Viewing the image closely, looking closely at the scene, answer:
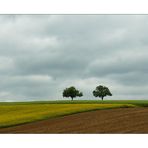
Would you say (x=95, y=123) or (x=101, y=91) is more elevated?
(x=101, y=91)

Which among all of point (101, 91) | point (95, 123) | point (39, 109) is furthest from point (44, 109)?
point (95, 123)

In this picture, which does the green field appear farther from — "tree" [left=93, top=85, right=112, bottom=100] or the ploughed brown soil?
"tree" [left=93, top=85, right=112, bottom=100]

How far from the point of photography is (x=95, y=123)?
78.9 ft

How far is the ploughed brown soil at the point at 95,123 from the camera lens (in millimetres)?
21969

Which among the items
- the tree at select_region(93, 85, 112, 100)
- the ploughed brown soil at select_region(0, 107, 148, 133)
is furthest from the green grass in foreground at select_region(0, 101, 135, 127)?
the tree at select_region(93, 85, 112, 100)

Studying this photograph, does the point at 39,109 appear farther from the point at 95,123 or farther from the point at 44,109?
the point at 95,123

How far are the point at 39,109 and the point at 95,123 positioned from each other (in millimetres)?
10086

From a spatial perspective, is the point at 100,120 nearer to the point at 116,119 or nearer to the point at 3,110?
the point at 116,119

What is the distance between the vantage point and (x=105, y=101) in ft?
112

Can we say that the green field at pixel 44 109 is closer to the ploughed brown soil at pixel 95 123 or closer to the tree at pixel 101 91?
the ploughed brown soil at pixel 95 123

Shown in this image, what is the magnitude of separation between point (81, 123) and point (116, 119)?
210 cm

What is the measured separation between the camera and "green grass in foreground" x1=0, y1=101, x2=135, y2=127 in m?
27.7

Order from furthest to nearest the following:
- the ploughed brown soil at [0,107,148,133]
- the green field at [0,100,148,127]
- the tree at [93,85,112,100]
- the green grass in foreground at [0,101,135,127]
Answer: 1. the green field at [0,100,148,127]
2. the green grass in foreground at [0,101,135,127]
3. the tree at [93,85,112,100]
4. the ploughed brown soil at [0,107,148,133]

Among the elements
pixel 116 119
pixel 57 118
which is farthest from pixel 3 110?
pixel 116 119
